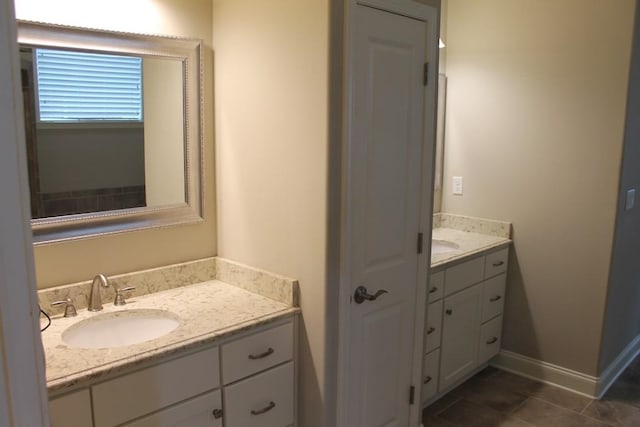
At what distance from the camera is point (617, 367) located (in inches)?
130

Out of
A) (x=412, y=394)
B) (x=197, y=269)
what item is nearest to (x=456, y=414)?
(x=412, y=394)

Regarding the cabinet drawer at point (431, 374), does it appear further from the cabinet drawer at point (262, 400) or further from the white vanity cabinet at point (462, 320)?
the cabinet drawer at point (262, 400)

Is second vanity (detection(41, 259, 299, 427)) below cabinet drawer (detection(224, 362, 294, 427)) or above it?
above

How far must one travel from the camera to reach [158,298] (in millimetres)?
2117

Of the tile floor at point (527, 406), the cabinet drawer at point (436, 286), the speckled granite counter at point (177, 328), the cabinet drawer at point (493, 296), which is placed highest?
the speckled granite counter at point (177, 328)

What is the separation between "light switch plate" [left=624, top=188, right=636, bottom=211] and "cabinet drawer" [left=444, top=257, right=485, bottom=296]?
873 mm

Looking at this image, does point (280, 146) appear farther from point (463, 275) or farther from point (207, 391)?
point (463, 275)

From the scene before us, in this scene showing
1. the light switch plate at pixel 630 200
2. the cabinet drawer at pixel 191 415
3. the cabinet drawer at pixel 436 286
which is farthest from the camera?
the light switch plate at pixel 630 200

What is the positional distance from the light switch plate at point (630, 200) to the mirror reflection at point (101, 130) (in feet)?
8.16

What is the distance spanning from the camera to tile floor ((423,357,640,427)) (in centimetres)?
278

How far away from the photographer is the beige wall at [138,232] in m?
1.86

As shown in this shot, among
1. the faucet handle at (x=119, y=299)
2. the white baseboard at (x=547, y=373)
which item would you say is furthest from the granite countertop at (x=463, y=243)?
the faucet handle at (x=119, y=299)

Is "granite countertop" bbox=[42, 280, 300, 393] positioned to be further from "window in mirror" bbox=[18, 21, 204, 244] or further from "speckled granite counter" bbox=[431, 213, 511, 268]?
"speckled granite counter" bbox=[431, 213, 511, 268]

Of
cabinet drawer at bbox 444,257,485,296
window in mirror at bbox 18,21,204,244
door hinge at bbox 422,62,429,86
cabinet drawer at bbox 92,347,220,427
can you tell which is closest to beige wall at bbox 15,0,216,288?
window in mirror at bbox 18,21,204,244
